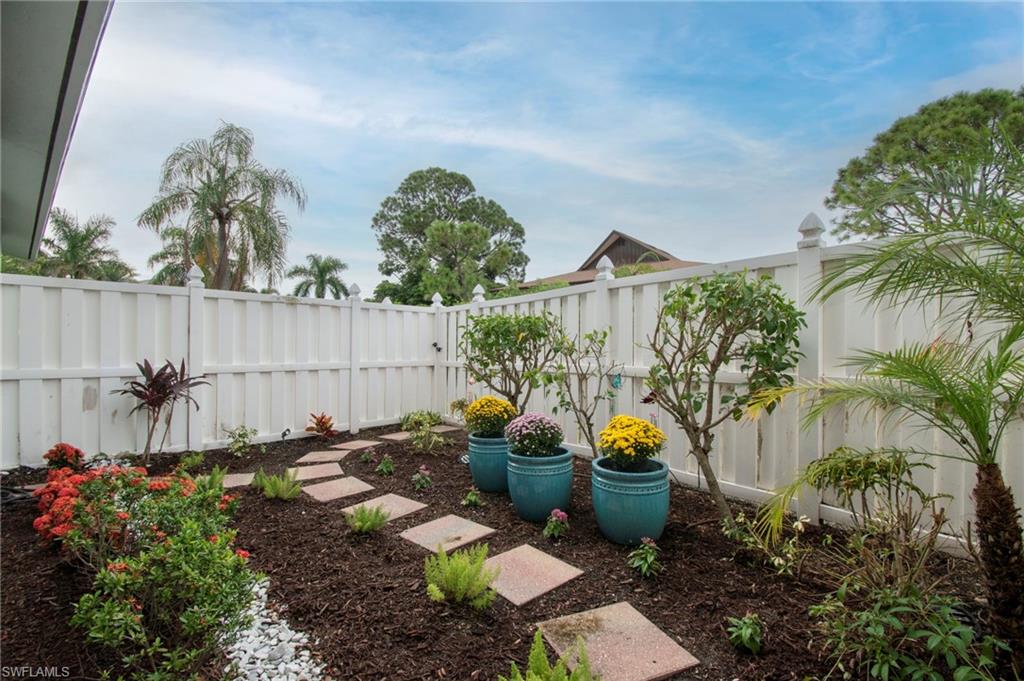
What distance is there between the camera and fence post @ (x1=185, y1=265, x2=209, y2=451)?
4.45 meters

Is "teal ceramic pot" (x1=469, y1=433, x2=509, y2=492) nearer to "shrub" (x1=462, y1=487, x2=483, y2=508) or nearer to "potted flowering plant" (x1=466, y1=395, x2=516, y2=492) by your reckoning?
"potted flowering plant" (x1=466, y1=395, x2=516, y2=492)

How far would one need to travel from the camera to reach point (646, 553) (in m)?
2.19

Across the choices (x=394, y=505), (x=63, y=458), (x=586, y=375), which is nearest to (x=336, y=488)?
(x=394, y=505)

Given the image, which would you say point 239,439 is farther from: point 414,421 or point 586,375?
point 586,375

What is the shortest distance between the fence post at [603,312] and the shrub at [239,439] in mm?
3669

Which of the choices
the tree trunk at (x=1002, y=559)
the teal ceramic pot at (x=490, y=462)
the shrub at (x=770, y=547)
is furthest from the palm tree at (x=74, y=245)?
the tree trunk at (x=1002, y=559)

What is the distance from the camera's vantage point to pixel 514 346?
3.98 m

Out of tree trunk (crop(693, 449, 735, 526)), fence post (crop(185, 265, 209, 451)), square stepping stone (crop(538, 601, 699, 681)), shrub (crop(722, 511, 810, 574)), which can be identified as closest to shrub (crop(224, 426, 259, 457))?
fence post (crop(185, 265, 209, 451))

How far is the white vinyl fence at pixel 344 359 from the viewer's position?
2555 millimetres

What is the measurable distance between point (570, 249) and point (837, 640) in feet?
52.2

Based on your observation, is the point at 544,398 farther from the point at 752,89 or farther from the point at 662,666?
the point at 752,89

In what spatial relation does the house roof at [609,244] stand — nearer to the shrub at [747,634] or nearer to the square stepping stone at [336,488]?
the square stepping stone at [336,488]

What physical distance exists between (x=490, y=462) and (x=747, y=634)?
2.05m

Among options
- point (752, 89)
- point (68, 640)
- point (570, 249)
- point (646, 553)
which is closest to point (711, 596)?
point (646, 553)
